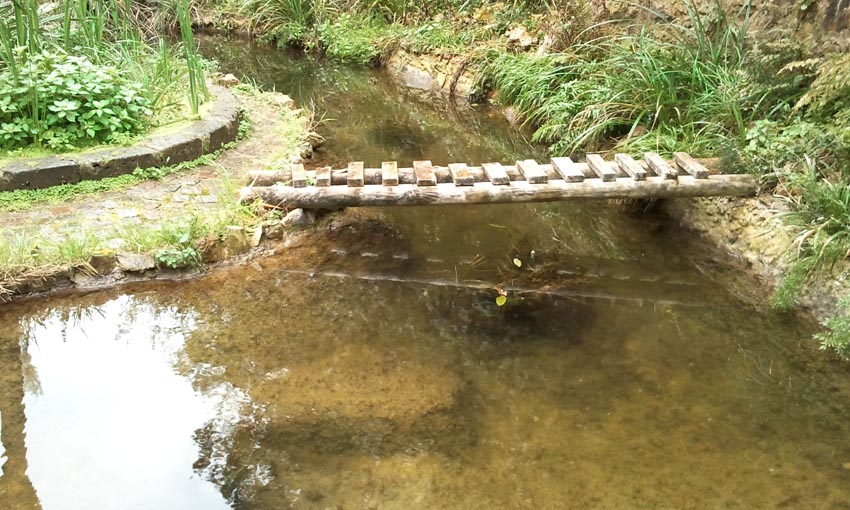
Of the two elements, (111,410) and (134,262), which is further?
(134,262)

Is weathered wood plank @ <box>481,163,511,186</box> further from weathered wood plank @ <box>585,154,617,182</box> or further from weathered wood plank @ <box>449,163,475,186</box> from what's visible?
weathered wood plank @ <box>585,154,617,182</box>

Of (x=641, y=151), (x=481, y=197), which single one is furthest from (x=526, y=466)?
(x=641, y=151)

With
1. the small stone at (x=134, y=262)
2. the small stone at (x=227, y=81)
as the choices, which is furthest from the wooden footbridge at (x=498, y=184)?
the small stone at (x=227, y=81)

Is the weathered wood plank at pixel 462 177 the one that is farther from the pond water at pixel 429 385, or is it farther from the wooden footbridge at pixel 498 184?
the pond water at pixel 429 385

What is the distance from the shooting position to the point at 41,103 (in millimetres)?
5156

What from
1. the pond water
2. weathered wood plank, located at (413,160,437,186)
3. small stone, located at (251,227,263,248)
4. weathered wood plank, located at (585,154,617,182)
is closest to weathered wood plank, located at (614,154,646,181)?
weathered wood plank, located at (585,154,617,182)

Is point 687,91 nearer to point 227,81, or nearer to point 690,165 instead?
point 690,165

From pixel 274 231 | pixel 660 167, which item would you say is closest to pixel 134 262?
pixel 274 231

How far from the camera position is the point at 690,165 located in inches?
188

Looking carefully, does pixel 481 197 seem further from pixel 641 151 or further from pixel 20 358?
pixel 20 358

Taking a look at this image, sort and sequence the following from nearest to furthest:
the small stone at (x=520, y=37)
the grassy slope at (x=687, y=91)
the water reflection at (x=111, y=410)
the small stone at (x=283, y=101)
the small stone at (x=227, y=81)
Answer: the water reflection at (x=111, y=410)
the grassy slope at (x=687, y=91)
the small stone at (x=283, y=101)
the small stone at (x=227, y=81)
the small stone at (x=520, y=37)

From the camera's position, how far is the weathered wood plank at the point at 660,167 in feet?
15.2

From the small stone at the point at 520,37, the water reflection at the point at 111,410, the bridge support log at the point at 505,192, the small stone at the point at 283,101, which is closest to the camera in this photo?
the water reflection at the point at 111,410

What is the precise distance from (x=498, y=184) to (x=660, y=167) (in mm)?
1056
